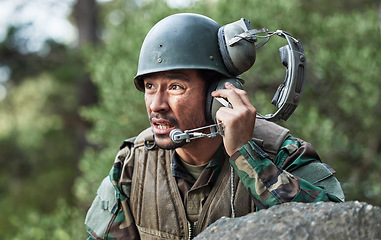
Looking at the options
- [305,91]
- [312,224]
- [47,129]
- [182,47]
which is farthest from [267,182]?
[47,129]

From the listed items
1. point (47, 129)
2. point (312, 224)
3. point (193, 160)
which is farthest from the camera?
point (47, 129)

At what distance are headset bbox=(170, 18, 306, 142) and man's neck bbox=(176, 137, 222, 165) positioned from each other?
121 mm

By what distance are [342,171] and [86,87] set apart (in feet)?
19.5

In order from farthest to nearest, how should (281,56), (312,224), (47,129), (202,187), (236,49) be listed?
1. (47,129)
2. (202,187)
3. (236,49)
4. (281,56)
5. (312,224)

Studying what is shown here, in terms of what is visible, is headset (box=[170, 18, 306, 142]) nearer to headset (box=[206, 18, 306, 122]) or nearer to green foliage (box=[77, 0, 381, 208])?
headset (box=[206, 18, 306, 122])

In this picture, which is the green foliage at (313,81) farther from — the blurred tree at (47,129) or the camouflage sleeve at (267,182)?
the camouflage sleeve at (267,182)

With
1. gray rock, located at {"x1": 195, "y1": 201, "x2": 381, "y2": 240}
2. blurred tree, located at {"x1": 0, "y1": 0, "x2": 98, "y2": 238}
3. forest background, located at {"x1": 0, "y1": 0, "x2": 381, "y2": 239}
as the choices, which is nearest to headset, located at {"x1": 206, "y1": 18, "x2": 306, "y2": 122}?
gray rock, located at {"x1": 195, "y1": 201, "x2": 381, "y2": 240}

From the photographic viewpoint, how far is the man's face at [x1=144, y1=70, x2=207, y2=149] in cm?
239

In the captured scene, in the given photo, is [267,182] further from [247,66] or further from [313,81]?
[313,81]

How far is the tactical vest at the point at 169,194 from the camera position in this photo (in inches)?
96.0

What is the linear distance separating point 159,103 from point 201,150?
0.40 metres

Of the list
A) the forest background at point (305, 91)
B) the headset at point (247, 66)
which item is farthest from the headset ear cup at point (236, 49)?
the forest background at point (305, 91)

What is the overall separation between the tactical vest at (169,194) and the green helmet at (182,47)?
1.46ft

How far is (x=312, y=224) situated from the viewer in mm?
1646
